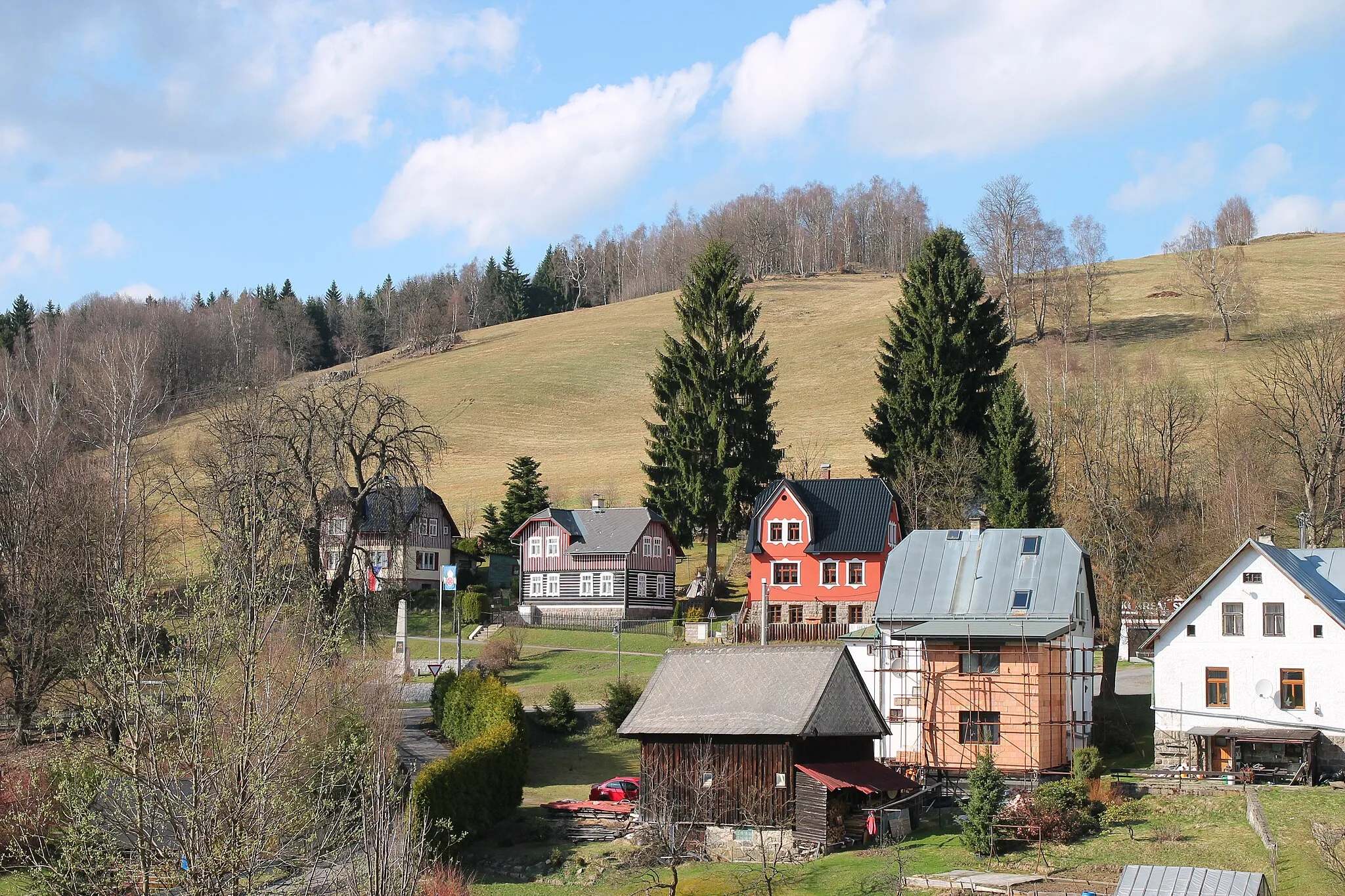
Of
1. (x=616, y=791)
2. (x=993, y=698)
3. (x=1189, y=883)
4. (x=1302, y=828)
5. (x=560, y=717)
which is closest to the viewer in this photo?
(x=1189, y=883)

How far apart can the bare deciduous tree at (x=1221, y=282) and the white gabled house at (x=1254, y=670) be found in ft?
236

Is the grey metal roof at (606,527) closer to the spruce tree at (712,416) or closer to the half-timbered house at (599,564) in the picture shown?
the half-timbered house at (599,564)

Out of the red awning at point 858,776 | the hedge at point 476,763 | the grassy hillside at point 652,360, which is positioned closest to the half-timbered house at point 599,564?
the grassy hillside at point 652,360

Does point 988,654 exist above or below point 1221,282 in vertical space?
below

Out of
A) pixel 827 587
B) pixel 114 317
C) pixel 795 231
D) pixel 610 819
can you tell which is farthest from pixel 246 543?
pixel 795 231

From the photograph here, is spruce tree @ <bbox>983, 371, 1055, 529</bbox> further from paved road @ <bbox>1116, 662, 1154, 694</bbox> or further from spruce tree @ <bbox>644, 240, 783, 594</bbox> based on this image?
spruce tree @ <bbox>644, 240, 783, 594</bbox>

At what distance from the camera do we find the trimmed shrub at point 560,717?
159 feet

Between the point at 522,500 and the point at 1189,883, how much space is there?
6397 centimetres

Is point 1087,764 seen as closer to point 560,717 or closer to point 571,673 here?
point 560,717

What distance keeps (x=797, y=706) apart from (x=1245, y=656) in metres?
14.5

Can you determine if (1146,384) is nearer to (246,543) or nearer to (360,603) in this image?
(360,603)

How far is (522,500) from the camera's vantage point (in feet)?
270

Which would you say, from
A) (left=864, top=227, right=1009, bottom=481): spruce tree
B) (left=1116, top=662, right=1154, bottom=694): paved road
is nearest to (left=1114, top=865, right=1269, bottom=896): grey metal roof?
(left=1116, top=662, right=1154, bottom=694): paved road

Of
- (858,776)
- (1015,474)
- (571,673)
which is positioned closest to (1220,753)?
(858,776)
